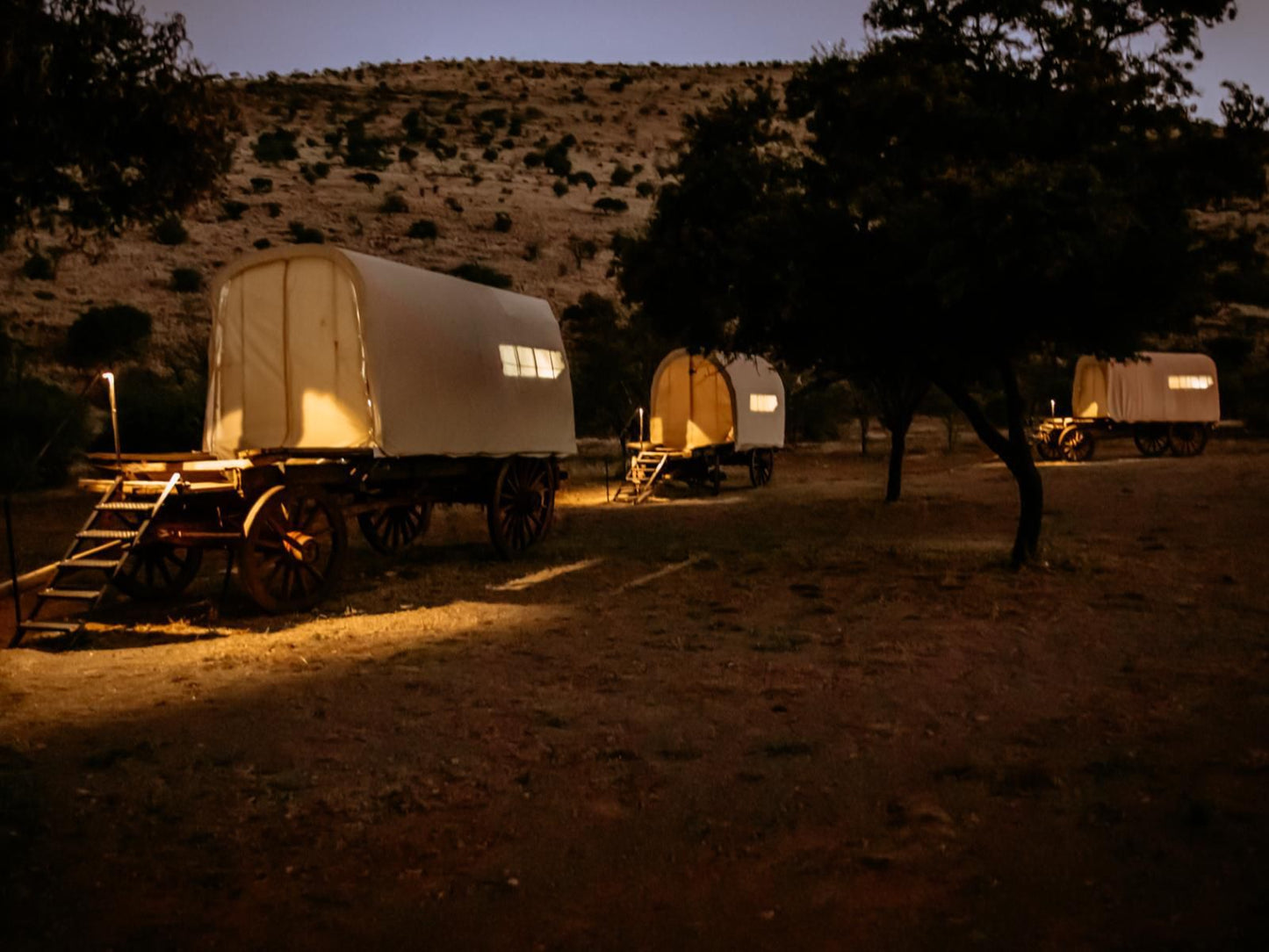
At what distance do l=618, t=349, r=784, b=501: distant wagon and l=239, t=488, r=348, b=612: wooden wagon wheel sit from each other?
12.2m

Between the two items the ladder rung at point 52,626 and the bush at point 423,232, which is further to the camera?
the bush at point 423,232

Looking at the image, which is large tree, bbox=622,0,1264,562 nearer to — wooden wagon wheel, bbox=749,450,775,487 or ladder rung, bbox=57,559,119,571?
ladder rung, bbox=57,559,119,571

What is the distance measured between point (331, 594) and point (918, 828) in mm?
6862

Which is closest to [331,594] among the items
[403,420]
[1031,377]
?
[403,420]

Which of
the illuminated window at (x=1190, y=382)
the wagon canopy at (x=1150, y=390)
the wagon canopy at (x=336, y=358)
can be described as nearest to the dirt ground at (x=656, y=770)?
the wagon canopy at (x=336, y=358)

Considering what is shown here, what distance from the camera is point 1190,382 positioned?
3120 centimetres

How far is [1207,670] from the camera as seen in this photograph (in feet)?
21.3

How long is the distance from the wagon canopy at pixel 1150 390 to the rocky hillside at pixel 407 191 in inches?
571

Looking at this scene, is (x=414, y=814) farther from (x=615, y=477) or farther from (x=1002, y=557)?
(x=615, y=477)

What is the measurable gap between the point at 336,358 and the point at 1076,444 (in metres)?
24.6

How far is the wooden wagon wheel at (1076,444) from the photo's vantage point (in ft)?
96.2

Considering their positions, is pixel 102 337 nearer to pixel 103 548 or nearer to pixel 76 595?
pixel 103 548

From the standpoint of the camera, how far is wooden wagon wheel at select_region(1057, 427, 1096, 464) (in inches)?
1155

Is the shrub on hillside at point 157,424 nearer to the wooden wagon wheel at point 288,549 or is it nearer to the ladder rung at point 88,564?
the wooden wagon wheel at point 288,549
